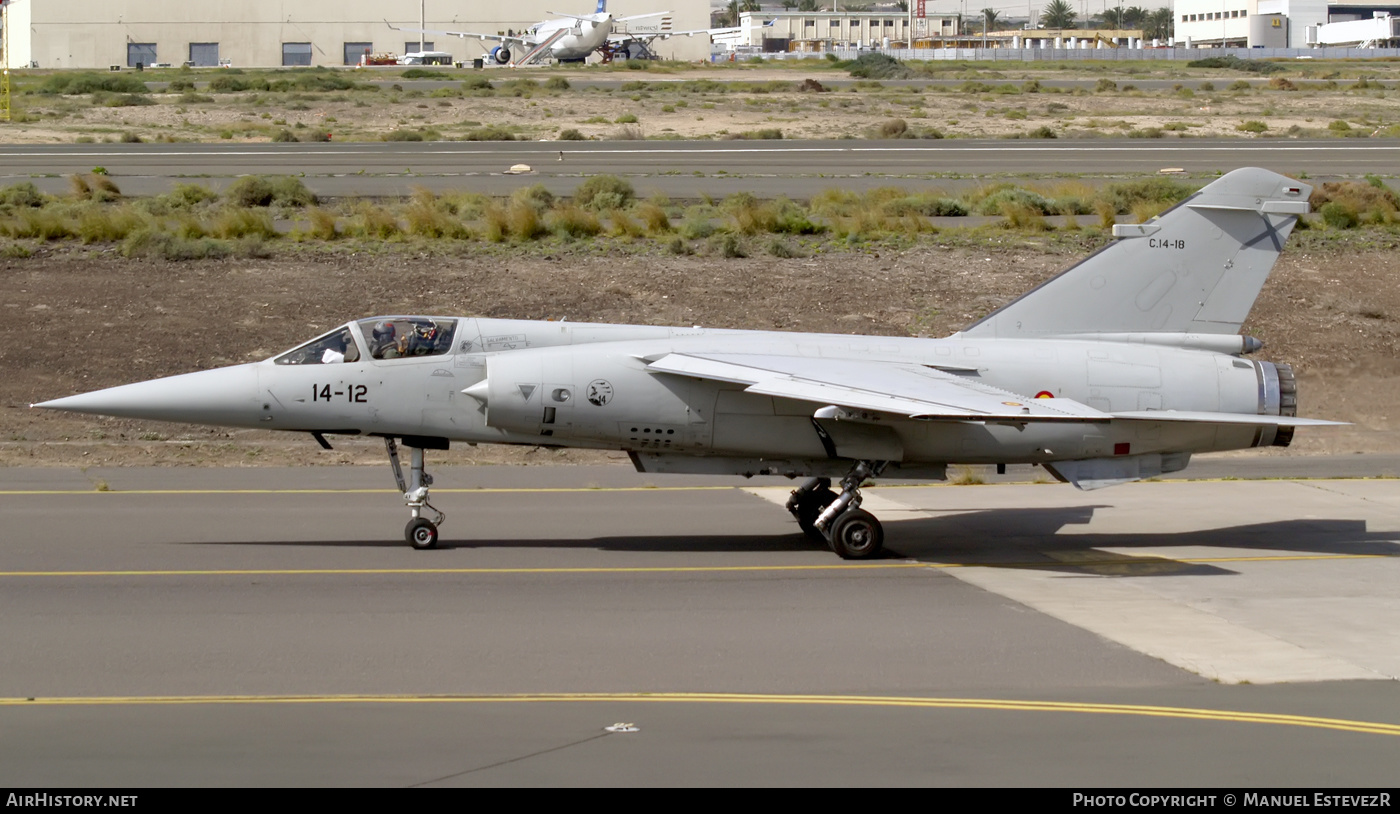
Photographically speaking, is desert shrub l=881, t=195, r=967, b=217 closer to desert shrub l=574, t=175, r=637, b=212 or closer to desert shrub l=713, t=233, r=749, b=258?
desert shrub l=713, t=233, r=749, b=258

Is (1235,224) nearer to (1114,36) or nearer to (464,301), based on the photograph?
(464,301)

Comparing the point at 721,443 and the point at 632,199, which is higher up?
the point at 632,199

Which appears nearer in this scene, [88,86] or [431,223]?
[431,223]

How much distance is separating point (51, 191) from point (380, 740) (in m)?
34.4

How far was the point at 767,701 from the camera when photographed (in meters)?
9.30

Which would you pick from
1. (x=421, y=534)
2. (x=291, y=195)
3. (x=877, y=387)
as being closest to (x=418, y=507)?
(x=421, y=534)

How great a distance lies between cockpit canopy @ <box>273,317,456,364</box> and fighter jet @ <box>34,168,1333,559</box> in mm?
17

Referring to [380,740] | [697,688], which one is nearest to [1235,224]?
[697,688]

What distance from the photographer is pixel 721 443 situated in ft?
46.9

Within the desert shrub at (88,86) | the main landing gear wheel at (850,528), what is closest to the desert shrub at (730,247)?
the main landing gear wheel at (850,528)

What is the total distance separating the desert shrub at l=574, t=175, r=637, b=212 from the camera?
1414 inches

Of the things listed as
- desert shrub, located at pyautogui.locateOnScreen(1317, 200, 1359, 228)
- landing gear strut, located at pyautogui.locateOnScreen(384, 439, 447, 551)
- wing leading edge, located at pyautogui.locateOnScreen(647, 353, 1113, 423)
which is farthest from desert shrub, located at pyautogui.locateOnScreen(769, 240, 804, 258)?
landing gear strut, located at pyautogui.locateOnScreen(384, 439, 447, 551)

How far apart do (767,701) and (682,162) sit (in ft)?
133

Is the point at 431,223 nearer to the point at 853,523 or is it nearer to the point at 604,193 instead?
the point at 604,193
